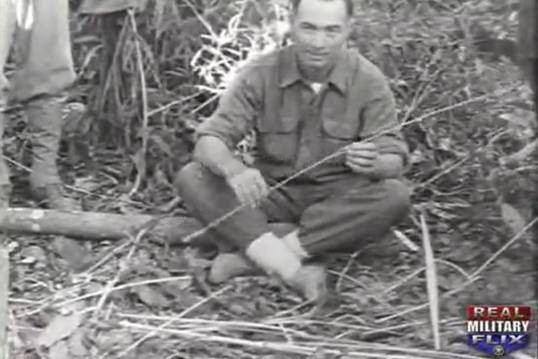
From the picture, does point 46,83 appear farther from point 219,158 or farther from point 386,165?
point 386,165

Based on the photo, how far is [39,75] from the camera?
11.6 ft

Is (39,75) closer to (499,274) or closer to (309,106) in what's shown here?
(309,106)

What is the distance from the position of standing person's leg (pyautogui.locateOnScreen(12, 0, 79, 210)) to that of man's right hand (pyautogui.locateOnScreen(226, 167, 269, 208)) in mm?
355

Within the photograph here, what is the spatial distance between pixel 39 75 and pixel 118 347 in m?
0.61

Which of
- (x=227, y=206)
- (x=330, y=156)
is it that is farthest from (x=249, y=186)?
(x=330, y=156)

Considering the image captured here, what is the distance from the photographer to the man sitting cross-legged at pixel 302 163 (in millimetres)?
3475

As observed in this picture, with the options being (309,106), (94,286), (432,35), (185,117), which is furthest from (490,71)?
(94,286)

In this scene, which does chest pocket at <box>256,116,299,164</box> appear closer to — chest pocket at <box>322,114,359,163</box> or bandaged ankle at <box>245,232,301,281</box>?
chest pocket at <box>322,114,359,163</box>

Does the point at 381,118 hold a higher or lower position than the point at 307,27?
lower

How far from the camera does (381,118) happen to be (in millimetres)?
3479

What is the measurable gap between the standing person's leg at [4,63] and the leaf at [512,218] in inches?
41.8

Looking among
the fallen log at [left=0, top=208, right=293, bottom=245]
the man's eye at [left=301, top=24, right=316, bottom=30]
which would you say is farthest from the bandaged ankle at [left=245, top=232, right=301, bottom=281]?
the man's eye at [left=301, top=24, right=316, bottom=30]

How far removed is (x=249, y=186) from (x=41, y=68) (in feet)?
1.69

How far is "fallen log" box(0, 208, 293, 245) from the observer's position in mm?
3537
